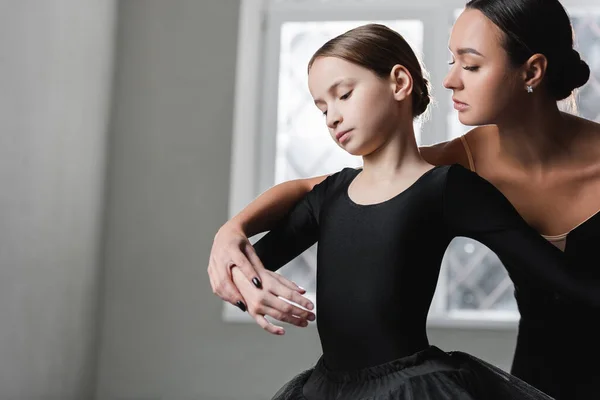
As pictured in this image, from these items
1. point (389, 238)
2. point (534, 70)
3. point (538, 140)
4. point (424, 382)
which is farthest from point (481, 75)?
point (424, 382)

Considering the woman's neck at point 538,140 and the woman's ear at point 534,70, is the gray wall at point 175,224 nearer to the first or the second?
the woman's neck at point 538,140

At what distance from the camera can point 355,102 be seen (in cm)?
100

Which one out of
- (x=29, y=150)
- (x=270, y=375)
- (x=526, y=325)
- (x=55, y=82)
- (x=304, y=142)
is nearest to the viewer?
(x=526, y=325)

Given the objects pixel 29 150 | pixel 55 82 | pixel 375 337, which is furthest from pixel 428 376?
pixel 55 82

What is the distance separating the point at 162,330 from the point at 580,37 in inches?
91.6

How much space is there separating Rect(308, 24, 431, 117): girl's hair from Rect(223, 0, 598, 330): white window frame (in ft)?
7.12

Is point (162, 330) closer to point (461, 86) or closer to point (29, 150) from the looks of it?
point (29, 150)

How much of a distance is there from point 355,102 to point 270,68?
2.44 m

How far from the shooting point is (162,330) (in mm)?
3197

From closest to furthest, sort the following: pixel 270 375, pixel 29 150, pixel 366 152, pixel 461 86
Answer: pixel 366 152 → pixel 461 86 → pixel 29 150 → pixel 270 375

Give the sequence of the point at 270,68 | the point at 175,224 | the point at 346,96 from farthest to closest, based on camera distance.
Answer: the point at 270,68, the point at 175,224, the point at 346,96

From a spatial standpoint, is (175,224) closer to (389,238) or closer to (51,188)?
(51,188)

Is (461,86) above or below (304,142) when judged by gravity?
below

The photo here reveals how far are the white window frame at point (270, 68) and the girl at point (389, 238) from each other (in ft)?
7.14
